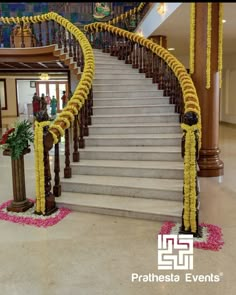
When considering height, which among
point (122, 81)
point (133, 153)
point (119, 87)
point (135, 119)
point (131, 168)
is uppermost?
point (122, 81)

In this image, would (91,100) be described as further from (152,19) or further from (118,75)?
(152,19)

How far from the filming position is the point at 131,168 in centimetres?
384

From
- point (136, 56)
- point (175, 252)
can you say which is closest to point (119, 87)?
point (136, 56)

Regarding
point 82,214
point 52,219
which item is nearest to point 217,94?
point 82,214

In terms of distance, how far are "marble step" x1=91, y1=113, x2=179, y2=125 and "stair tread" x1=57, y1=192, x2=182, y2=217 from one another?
1667 mm

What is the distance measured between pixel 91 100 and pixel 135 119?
0.81 m

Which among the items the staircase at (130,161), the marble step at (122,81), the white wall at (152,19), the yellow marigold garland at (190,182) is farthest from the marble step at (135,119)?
the yellow marigold garland at (190,182)

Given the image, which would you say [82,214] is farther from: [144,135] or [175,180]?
[144,135]

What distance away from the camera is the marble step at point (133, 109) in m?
5.28

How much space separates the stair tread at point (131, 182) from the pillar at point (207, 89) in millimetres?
1378

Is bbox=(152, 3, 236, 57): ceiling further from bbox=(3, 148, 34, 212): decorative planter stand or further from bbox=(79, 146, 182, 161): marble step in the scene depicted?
bbox=(3, 148, 34, 212): decorative planter stand

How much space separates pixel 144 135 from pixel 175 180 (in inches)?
42.4

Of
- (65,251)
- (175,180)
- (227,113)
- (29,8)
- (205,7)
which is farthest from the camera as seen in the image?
(29,8)

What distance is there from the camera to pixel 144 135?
4.56 meters
